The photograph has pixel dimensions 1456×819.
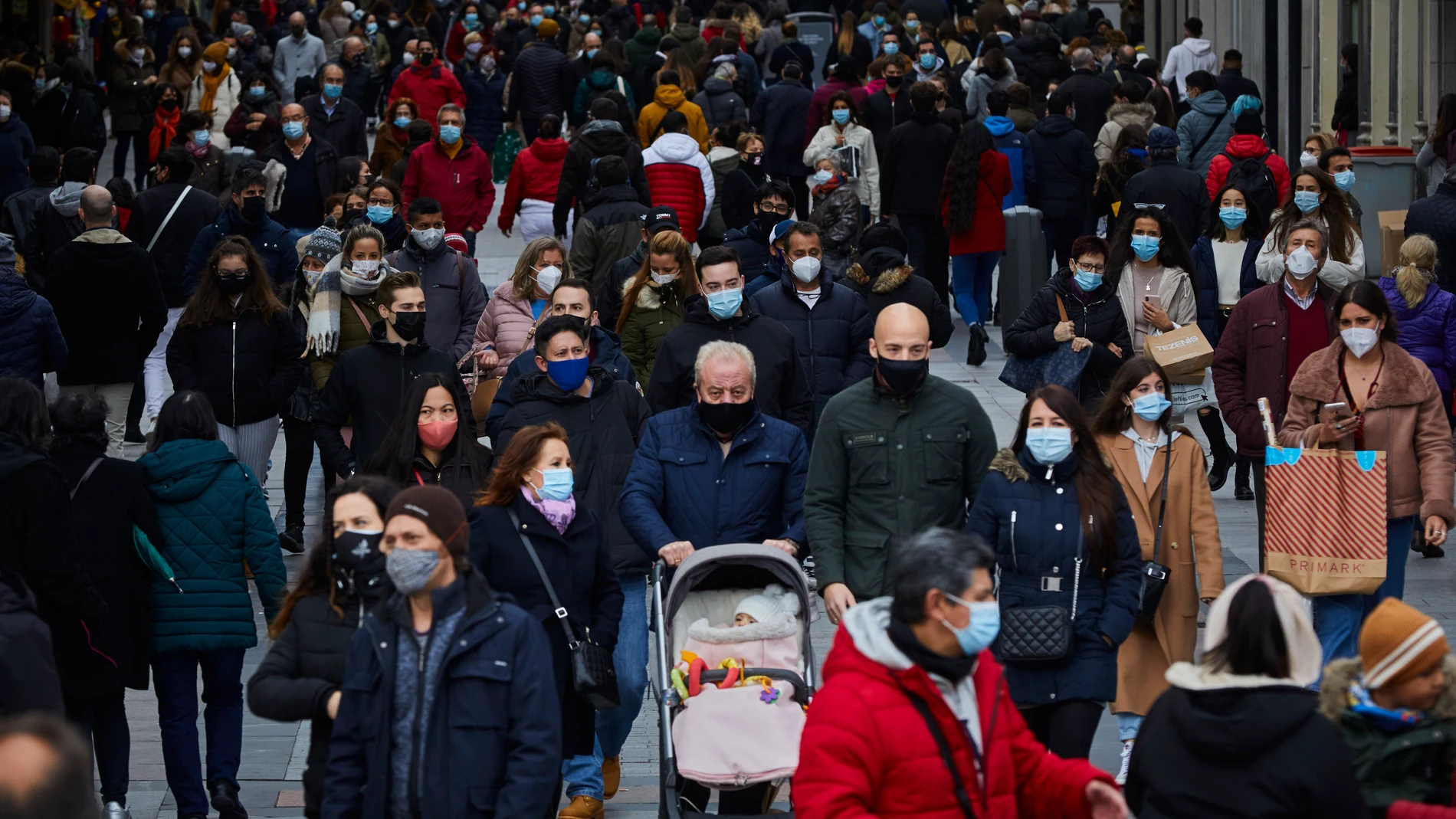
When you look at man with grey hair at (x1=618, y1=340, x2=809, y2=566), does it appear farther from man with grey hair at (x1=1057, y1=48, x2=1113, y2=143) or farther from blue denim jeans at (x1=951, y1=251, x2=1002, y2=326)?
man with grey hair at (x1=1057, y1=48, x2=1113, y2=143)

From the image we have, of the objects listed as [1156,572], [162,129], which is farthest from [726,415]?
[162,129]

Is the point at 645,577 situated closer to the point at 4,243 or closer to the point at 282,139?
the point at 4,243

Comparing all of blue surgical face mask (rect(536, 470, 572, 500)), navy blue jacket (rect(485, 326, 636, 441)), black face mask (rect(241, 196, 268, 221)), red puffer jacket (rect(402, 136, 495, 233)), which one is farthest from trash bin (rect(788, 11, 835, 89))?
blue surgical face mask (rect(536, 470, 572, 500))

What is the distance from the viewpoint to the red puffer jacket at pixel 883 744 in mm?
4605

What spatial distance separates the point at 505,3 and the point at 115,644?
26692 millimetres

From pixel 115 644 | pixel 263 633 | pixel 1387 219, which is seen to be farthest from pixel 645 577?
pixel 1387 219

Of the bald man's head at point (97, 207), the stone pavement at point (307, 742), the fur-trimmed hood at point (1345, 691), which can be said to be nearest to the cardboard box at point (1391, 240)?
the stone pavement at point (307, 742)

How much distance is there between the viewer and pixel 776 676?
670 cm

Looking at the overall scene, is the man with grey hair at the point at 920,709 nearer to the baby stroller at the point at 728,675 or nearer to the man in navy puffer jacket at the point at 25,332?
the baby stroller at the point at 728,675

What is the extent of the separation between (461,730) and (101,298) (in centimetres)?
686

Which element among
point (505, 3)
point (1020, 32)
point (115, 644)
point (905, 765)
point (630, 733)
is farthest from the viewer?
point (505, 3)

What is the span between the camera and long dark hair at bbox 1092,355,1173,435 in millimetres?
7625

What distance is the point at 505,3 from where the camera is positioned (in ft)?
108

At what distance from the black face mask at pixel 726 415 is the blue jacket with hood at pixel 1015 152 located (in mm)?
9673
